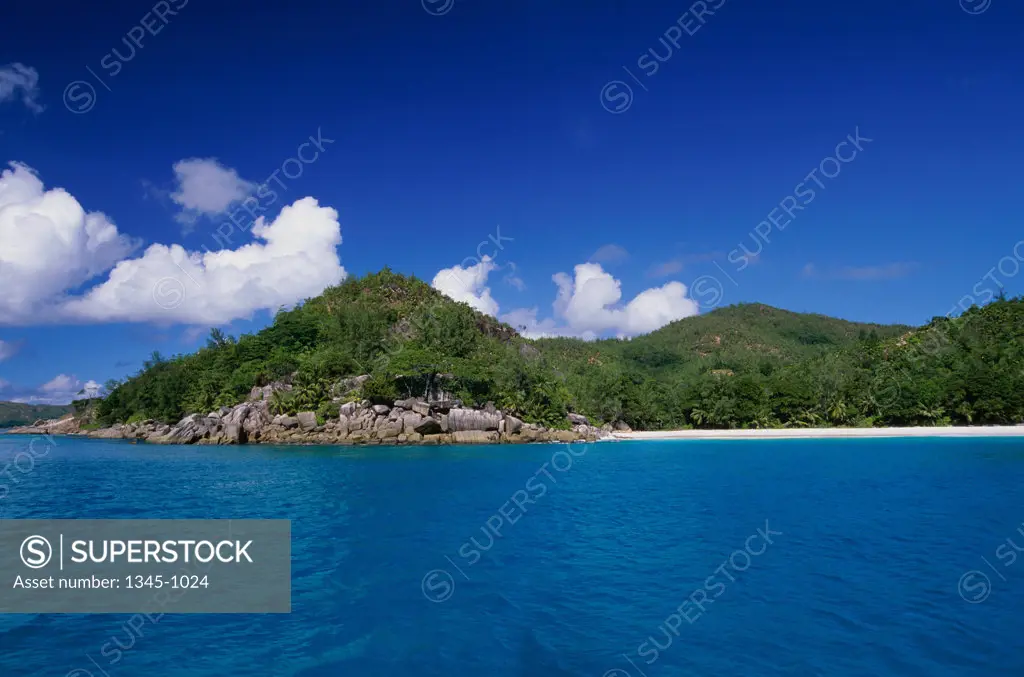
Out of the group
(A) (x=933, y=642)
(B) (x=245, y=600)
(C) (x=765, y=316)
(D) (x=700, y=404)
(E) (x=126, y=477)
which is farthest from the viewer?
(C) (x=765, y=316)

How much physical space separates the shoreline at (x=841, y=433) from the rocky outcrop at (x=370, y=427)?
1393cm

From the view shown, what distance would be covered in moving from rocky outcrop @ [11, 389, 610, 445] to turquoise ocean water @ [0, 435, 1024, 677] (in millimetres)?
39236

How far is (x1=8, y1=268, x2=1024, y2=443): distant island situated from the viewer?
69.7 meters

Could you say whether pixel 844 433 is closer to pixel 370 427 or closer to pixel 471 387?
pixel 471 387

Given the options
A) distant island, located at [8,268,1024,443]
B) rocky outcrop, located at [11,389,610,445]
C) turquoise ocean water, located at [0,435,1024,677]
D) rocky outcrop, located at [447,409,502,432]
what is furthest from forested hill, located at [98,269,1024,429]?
turquoise ocean water, located at [0,435,1024,677]

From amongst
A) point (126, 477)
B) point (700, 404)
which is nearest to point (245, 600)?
point (126, 477)

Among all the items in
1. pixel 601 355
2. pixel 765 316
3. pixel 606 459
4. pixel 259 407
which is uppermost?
pixel 765 316

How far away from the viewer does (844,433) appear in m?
71.2

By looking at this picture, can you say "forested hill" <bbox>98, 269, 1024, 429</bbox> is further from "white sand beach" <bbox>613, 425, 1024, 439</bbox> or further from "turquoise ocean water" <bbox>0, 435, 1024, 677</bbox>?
"turquoise ocean water" <bbox>0, 435, 1024, 677</bbox>

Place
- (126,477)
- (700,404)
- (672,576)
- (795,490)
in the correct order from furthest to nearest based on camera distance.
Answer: (700,404) → (126,477) → (795,490) → (672,576)

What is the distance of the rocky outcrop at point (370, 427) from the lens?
2657 inches

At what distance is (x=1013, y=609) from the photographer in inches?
422

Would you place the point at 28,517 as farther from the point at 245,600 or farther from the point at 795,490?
the point at 795,490

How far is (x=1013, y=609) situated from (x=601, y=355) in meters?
143
